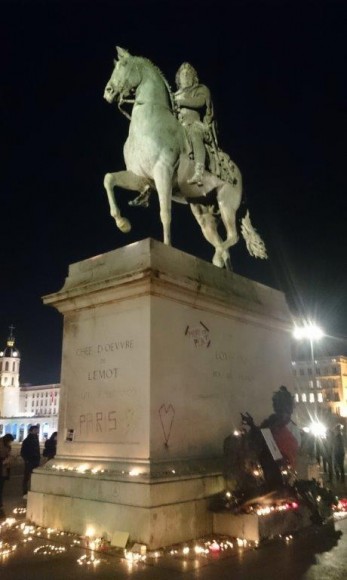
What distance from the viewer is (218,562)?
612 centimetres

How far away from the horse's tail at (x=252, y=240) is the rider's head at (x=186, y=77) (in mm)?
3146

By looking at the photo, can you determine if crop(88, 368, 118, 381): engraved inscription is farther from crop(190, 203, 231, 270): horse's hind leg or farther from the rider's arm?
the rider's arm

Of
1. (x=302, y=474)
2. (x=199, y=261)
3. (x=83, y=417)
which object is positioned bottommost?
(x=302, y=474)

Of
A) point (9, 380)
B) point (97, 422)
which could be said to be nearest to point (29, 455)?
point (97, 422)

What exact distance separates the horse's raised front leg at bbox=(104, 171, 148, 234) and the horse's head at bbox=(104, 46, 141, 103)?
4.76 ft

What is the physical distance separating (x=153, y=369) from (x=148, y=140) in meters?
4.23

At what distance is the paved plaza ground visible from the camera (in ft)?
18.5

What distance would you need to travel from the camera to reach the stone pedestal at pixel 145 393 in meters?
7.16

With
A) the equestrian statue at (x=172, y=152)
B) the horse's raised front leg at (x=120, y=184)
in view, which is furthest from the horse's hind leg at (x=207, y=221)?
the horse's raised front leg at (x=120, y=184)

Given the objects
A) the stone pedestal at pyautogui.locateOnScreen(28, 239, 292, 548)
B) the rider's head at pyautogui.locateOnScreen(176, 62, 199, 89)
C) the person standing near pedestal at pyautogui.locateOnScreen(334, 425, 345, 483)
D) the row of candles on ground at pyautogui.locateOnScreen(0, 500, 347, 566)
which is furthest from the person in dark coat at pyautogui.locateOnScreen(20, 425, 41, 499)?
the rider's head at pyautogui.locateOnScreen(176, 62, 199, 89)

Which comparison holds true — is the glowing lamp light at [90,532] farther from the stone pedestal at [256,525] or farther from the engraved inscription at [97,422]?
the stone pedestal at [256,525]

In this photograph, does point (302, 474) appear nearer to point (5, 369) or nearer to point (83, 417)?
point (83, 417)

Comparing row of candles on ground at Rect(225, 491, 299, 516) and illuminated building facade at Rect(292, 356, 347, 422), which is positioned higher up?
illuminated building facade at Rect(292, 356, 347, 422)

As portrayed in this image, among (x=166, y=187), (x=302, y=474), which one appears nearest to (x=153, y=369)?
(x=166, y=187)
